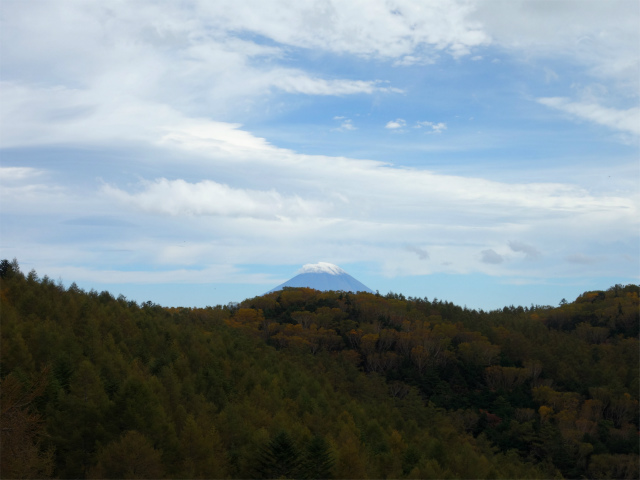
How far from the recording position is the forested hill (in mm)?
39750

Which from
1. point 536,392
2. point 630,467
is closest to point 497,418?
point 536,392

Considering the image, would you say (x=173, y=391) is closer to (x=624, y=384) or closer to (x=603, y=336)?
(x=624, y=384)

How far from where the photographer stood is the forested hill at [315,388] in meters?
39.8

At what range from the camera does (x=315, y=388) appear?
262 feet

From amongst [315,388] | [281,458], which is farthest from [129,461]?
[315,388]

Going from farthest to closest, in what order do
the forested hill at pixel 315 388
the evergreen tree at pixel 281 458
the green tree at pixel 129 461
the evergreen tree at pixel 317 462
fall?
1. the evergreen tree at pixel 317 462
2. the evergreen tree at pixel 281 458
3. the forested hill at pixel 315 388
4. the green tree at pixel 129 461

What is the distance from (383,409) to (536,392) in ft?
137

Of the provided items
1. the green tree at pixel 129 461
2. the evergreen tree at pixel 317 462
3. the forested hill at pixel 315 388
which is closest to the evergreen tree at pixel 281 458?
the forested hill at pixel 315 388

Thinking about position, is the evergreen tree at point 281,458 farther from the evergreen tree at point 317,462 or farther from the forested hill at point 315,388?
the evergreen tree at point 317,462

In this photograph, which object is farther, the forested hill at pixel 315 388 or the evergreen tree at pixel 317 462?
the evergreen tree at pixel 317 462

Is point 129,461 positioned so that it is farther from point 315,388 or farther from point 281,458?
point 315,388

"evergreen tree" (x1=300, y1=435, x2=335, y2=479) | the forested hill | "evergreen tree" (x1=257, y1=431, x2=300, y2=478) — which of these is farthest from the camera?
"evergreen tree" (x1=300, y1=435, x2=335, y2=479)

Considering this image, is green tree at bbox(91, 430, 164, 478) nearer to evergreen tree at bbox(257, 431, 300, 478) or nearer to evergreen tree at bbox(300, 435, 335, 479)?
evergreen tree at bbox(257, 431, 300, 478)

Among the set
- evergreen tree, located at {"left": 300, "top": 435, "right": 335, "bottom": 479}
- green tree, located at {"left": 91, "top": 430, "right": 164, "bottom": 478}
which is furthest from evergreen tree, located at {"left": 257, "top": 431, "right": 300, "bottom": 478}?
green tree, located at {"left": 91, "top": 430, "right": 164, "bottom": 478}
